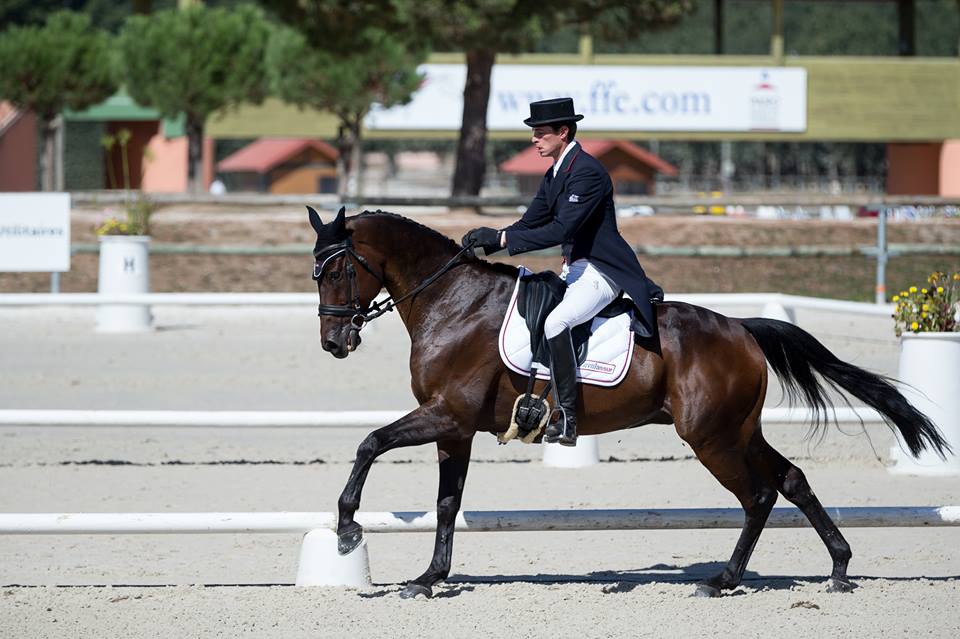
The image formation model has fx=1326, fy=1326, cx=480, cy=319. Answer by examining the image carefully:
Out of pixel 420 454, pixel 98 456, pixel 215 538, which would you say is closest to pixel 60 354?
pixel 98 456

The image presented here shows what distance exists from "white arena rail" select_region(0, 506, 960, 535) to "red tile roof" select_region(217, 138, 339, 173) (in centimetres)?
4433

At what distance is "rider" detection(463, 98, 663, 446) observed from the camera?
554 cm

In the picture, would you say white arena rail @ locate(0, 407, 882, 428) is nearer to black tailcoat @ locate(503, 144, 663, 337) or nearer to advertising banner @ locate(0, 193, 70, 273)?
black tailcoat @ locate(503, 144, 663, 337)

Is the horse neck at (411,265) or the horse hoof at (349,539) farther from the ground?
the horse neck at (411,265)

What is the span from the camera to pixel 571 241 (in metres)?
5.77

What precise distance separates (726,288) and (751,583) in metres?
13.8

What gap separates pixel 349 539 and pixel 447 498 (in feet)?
1.56

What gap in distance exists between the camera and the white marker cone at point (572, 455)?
29.2ft

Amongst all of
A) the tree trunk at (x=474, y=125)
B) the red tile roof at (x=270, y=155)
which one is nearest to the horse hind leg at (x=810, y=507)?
the tree trunk at (x=474, y=125)

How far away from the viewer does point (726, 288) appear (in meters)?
19.5

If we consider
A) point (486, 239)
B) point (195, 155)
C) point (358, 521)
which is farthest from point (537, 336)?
point (195, 155)

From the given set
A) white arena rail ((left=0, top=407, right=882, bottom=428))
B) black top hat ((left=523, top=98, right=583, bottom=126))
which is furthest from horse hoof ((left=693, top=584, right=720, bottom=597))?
black top hat ((left=523, top=98, right=583, bottom=126))

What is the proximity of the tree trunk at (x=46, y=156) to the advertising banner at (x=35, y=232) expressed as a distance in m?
13.9

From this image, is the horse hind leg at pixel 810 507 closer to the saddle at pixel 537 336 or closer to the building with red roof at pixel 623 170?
the saddle at pixel 537 336
